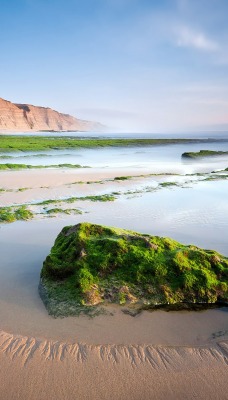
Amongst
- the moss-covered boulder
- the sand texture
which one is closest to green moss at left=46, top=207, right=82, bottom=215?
the moss-covered boulder

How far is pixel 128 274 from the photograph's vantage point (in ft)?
16.9

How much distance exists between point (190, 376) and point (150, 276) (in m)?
1.72

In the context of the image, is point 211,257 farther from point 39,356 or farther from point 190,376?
point 39,356

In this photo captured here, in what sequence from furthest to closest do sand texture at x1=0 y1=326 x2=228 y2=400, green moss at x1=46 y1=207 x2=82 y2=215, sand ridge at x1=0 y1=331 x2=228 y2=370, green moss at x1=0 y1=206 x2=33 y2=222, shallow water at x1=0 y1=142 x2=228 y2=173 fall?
shallow water at x1=0 y1=142 x2=228 y2=173
green moss at x1=46 y1=207 x2=82 y2=215
green moss at x1=0 y1=206 x2=33 y2=222
sand ridge at x1=0 y1=331 x2=228 y2=370
sand texture at x1=0 y1=326 x2=228 y2=400

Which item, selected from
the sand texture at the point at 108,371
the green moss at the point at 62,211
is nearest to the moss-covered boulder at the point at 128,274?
the sand texture at the point at 108,371

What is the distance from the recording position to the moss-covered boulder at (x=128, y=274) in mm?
4855

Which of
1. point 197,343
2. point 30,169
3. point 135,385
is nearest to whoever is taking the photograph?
point 135,385

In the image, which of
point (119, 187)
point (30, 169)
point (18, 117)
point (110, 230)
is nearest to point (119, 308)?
point (110, 230)

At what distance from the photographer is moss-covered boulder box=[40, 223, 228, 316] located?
486 centimetres

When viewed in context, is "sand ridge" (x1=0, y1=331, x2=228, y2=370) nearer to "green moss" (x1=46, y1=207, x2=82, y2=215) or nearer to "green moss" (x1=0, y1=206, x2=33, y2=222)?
"green moss" (x1=0, y1=206, x2=33, y2=222)

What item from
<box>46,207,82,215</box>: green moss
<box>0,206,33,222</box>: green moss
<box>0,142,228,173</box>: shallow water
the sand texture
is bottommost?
the sand texture

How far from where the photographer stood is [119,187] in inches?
637

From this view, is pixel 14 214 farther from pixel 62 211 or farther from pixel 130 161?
pixel 130 161

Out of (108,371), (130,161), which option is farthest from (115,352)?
(130,161)
